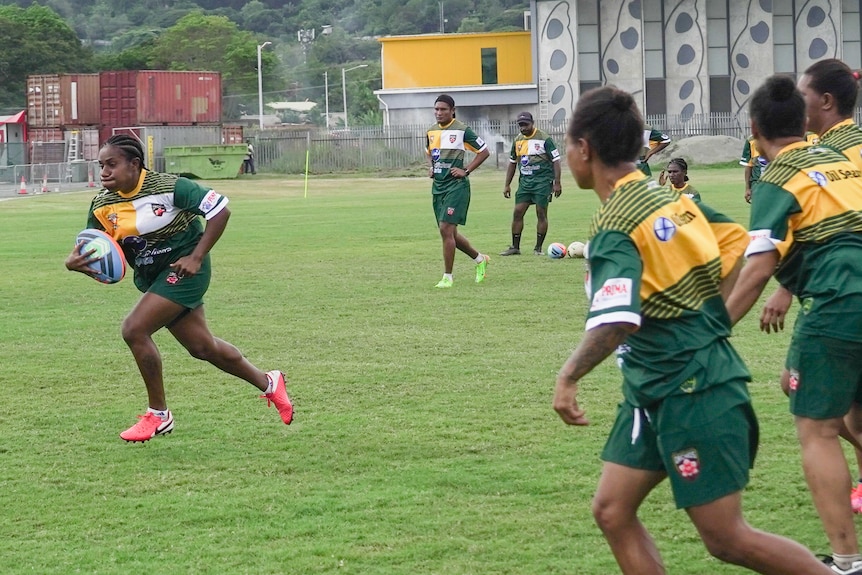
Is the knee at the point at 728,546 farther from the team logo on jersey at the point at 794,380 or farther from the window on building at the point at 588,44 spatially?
→ the window on building at the point at 588,44

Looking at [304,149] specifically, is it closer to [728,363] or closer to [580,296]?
[580,296]

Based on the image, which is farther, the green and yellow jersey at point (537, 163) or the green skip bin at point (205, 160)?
the green skip bin at point (205, 160)

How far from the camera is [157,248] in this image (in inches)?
302

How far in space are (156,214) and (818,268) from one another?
414cm

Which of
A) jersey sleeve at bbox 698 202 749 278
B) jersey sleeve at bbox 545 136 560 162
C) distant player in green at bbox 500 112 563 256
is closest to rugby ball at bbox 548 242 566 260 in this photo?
distant player in green at bbox 500 112 563 256

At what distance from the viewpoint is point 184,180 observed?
297 inches

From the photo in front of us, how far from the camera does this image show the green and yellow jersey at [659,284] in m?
3.88

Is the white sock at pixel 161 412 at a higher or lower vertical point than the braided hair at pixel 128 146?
lower

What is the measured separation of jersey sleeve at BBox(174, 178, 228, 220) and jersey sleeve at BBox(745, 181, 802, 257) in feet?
11.9

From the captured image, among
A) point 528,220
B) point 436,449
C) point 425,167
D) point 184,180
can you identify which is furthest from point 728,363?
point 425,167

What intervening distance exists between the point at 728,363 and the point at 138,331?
454 cm

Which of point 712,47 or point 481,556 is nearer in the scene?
point 481,556

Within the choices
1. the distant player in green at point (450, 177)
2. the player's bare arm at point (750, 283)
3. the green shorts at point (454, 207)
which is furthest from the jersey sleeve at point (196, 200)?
the green shorts at point (454, 207)

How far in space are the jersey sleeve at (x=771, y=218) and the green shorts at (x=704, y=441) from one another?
39.3 inches
